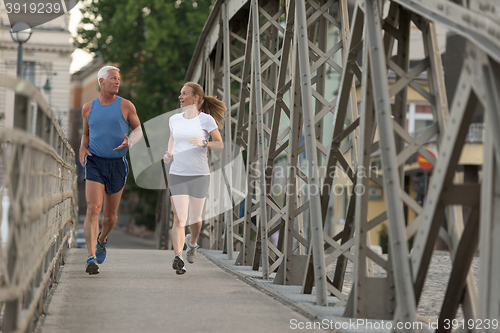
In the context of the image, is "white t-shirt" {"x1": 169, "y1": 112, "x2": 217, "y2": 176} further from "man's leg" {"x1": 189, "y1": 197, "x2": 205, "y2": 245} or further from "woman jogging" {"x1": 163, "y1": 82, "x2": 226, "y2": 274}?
"man's leg" {"x1": 189, "y1": 197, "x2": 205, "y2": 245}

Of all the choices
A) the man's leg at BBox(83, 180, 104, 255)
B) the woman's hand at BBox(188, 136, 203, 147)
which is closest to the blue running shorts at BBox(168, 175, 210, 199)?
the woman's hand at BBox(188, 136, 203, 147)

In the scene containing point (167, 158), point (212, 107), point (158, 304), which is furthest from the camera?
point (212, 107)

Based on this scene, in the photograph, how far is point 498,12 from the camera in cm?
342

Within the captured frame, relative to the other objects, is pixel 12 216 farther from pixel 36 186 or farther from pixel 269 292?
pixel 269 292

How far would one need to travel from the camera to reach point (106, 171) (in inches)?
291

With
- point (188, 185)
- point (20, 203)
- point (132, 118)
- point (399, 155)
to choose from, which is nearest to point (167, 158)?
point (188, 185)

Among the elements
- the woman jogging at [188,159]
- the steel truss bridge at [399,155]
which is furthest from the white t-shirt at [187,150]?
the steel truss bridge at [399,155]

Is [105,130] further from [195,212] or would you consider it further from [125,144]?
[195,212]

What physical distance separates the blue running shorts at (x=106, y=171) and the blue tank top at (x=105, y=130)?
0.06 meters

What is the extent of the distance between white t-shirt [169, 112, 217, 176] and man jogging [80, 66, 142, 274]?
46 centimetres

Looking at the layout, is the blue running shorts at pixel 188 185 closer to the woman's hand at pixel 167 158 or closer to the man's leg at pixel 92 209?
the woman's hand at pixel 167 158

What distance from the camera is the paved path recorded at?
4551mm

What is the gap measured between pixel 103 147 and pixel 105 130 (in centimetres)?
17

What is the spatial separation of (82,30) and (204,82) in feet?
61.8
